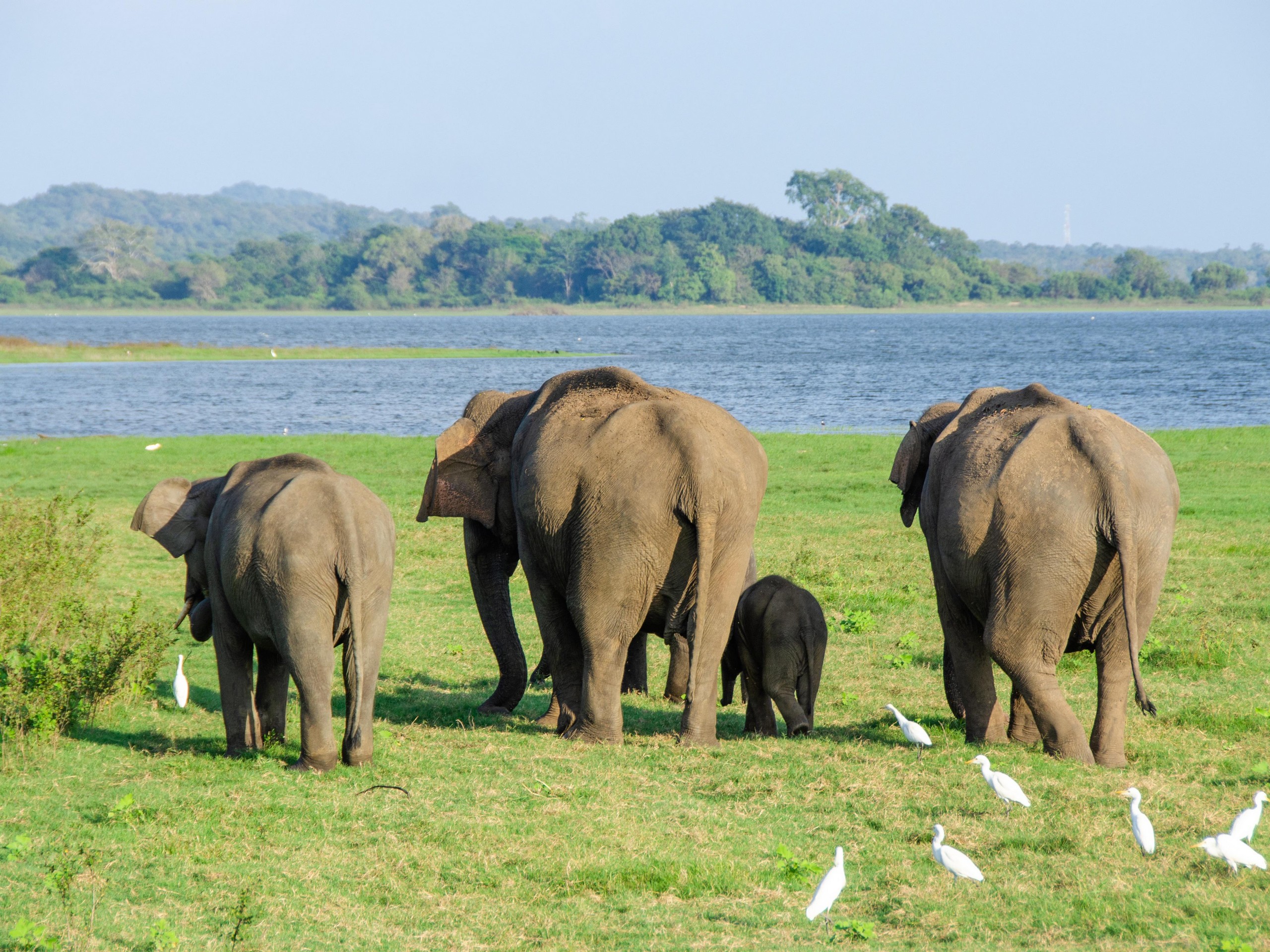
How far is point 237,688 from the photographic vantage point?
8.05m

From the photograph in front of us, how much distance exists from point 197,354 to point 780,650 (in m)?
70.5

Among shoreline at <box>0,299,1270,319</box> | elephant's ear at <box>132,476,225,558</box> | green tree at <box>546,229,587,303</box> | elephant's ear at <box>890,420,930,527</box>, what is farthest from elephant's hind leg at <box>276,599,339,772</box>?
green tree at <box>546,229,587,303</box>

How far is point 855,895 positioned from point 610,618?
2.77 m

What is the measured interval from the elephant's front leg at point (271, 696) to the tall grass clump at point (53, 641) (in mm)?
1238

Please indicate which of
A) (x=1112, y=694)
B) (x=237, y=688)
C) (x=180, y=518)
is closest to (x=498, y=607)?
(x=237, y=688)

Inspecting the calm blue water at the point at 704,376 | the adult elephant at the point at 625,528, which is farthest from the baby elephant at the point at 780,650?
the calm blue water at the point at 704,376

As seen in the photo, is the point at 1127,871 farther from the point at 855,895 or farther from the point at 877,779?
the point at 877,779

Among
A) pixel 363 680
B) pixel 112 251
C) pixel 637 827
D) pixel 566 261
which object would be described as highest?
pixel 112 251

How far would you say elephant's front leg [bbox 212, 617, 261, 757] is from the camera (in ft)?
26.1

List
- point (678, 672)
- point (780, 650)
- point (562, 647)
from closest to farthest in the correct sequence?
point (780, 650) → point (562, 647) → point (678, 672)

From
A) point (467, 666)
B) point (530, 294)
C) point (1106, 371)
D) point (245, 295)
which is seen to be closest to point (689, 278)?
point (530, 294)

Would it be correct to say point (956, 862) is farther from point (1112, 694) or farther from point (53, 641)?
point (53, 641)

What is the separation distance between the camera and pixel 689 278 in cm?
17575

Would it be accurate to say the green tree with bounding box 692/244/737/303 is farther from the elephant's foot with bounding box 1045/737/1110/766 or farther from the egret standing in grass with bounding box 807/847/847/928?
the egret standing in grass with bounding box 807/847/847/928
